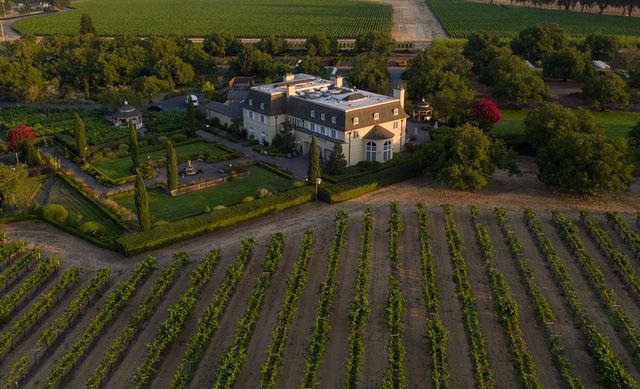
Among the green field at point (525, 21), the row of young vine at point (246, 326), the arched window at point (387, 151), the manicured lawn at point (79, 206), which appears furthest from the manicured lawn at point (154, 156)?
the green field at point (525, 21)

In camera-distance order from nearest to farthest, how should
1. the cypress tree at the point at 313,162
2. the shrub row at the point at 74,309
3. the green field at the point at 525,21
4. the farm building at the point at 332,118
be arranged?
the shrub row at the point at 74,309 → the cypress tree at the point at 313,162 → the farm building at the point at 332,118 → the green field at the point at 525,21

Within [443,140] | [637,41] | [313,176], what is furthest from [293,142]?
[637,41]

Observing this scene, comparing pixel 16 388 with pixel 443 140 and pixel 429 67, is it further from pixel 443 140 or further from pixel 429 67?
pixel 429 67

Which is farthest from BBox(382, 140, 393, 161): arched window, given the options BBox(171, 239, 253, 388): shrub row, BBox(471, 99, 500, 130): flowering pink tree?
BBox(171, 239, 253, 388): shrub row

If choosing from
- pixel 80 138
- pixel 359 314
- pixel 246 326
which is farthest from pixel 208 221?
pixel 80 138

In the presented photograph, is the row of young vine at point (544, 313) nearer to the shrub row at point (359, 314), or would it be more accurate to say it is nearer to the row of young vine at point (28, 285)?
the shrub row at point (359, 314)

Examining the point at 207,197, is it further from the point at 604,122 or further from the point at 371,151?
the point at 604,122

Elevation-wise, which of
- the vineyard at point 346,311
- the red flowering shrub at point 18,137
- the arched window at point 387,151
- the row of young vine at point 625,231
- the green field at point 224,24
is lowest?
the vineyard at point 346,311
